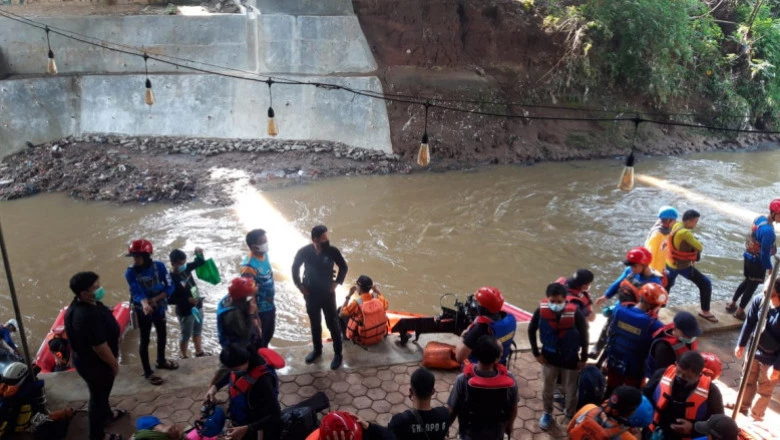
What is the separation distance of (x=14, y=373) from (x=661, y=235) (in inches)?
259

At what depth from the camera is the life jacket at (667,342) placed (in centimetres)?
399

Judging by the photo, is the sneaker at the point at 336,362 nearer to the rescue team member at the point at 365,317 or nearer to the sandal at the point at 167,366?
the rescue team member at the point at 365,317

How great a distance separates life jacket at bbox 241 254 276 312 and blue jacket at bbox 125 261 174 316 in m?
0.81

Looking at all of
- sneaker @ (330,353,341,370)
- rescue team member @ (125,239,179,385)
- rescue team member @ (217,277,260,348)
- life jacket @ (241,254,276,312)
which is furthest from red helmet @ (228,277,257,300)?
sneaker @ (330,353,341,370)

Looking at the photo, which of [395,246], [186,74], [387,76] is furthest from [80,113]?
[395,246]

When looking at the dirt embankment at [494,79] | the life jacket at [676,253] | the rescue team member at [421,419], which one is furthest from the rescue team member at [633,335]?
the dirt embankment at [494,79]

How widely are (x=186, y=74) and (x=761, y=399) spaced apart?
1573 cm

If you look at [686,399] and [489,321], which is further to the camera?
[489,321]

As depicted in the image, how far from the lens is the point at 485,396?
3.37 meters

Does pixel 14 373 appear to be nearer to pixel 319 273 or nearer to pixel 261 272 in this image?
pixel 261 272

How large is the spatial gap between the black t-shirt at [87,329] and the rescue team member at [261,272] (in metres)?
1.29

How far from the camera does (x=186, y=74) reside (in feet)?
51.9

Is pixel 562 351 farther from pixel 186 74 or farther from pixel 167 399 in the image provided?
pixel 186 74

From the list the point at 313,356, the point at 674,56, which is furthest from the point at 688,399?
the point at 674,56
